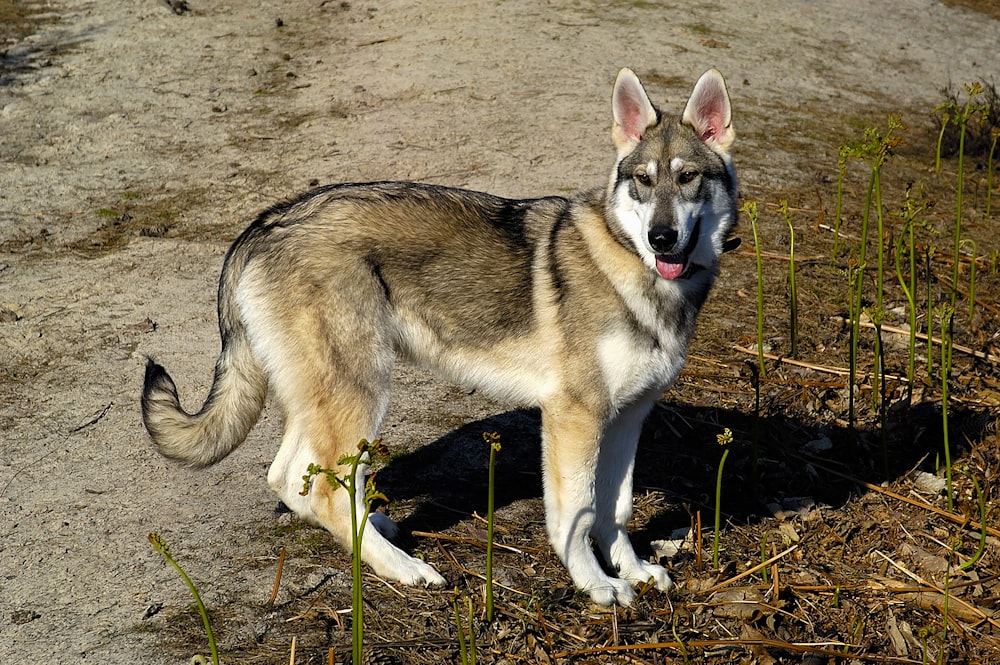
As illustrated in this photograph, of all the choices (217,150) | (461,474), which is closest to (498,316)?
(461,474)

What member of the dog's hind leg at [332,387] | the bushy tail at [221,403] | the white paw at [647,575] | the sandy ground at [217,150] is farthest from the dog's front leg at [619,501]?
the bushy tail at [221,403]

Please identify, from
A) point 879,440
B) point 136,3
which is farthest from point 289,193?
point 136,3

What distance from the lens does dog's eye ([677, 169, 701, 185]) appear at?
410cm

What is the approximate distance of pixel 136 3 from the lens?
1355cm

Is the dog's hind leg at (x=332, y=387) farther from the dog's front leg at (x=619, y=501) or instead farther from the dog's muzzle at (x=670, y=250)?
the dog's muzzle at (x=670, y=250)

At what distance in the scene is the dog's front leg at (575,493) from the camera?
13.5 ft

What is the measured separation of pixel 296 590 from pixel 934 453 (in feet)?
11.4

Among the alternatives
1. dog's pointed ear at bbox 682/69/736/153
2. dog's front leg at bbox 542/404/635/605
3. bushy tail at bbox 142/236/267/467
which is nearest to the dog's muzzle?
dog's pointed ear at bbox 682/69/736/153

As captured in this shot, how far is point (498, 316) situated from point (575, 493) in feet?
2.75

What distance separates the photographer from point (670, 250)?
3.93 meters

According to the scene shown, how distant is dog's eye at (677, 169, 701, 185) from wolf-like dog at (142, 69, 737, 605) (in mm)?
11

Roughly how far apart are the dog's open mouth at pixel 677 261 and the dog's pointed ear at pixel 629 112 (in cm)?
50

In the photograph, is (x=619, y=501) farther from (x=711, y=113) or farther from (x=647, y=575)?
(x=711, y=113)

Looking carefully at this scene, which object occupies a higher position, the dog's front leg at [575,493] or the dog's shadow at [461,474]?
the dog's front leg at [575,493]
